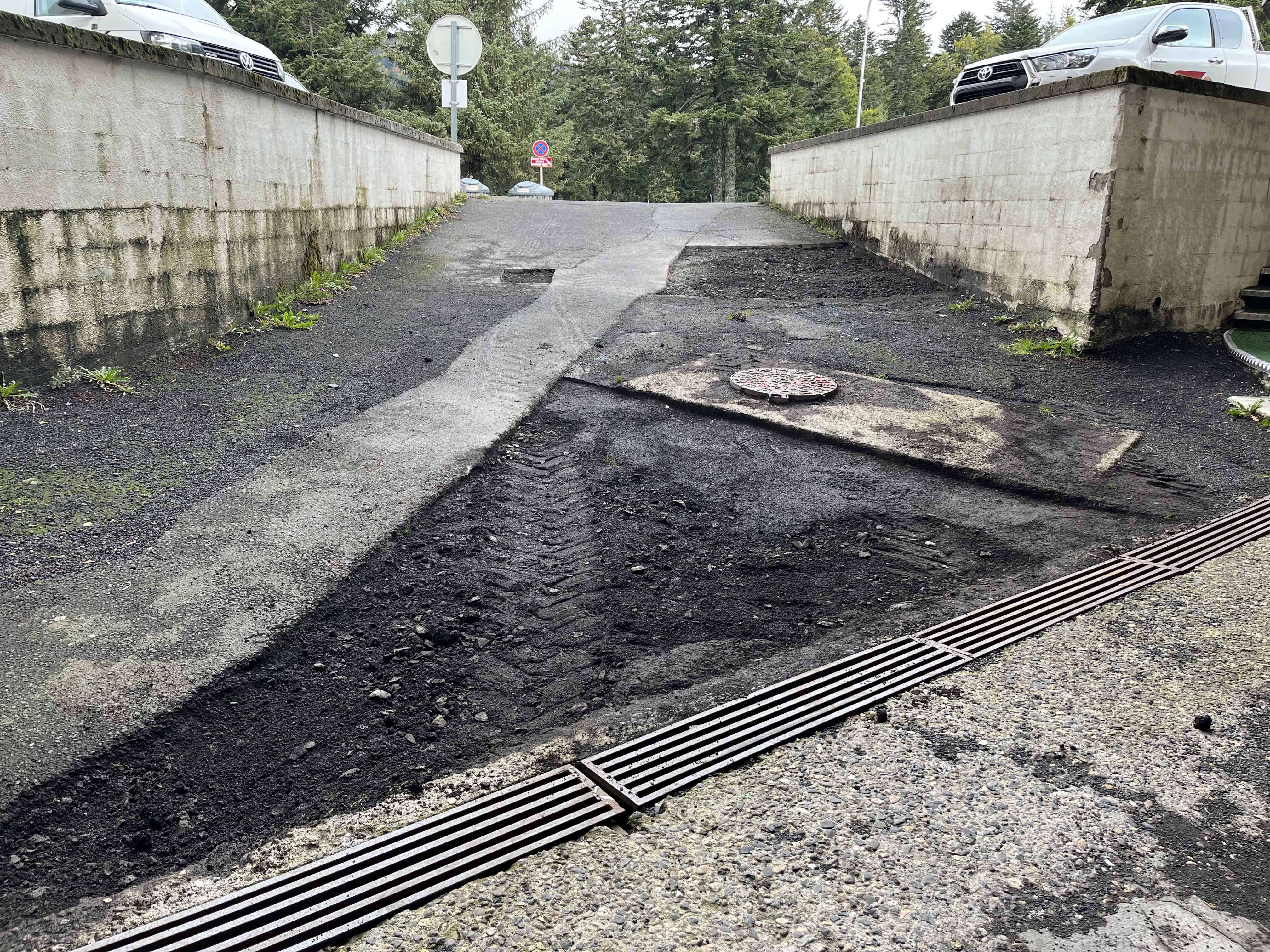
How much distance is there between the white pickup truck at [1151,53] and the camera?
1048 centimetres

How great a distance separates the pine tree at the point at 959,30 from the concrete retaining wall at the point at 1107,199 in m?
77.6

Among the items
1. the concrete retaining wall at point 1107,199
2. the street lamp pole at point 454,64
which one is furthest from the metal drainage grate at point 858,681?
the street lamp pole at point 454,64

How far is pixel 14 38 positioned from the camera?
5113 millimetres

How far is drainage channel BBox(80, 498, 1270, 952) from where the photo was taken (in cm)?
211

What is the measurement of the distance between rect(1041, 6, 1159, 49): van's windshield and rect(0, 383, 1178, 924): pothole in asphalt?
8.58m

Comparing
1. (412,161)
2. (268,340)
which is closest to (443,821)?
(268,340)

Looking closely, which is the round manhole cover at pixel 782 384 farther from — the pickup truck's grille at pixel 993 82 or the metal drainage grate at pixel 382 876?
the pickup truck's grille at pixel 993 82

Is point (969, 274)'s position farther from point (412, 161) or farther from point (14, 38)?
point (14, 38)

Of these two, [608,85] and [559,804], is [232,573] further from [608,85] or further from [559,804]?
[608,85]

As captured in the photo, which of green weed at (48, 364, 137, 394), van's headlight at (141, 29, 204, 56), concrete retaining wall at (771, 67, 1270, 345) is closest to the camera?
green weed at (48, 364, 137, 394)

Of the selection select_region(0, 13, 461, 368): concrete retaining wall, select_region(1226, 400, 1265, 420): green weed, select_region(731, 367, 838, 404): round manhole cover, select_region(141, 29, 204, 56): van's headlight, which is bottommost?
select_region(1226, 400, 1265, 420): green weed

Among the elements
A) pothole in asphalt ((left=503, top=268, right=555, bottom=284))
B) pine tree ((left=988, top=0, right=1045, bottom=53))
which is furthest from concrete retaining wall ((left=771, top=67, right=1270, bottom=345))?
pine tree ((left=988, top=0, right=1045, bottom=53))

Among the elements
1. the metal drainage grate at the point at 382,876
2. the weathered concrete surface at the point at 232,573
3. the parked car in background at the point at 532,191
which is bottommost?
the metal drainage grate at the point at 382,876

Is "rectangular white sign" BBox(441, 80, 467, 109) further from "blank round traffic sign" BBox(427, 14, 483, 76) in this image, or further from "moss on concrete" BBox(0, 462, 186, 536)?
"moss on concrete" BBox(0, 462, 186, 536)
